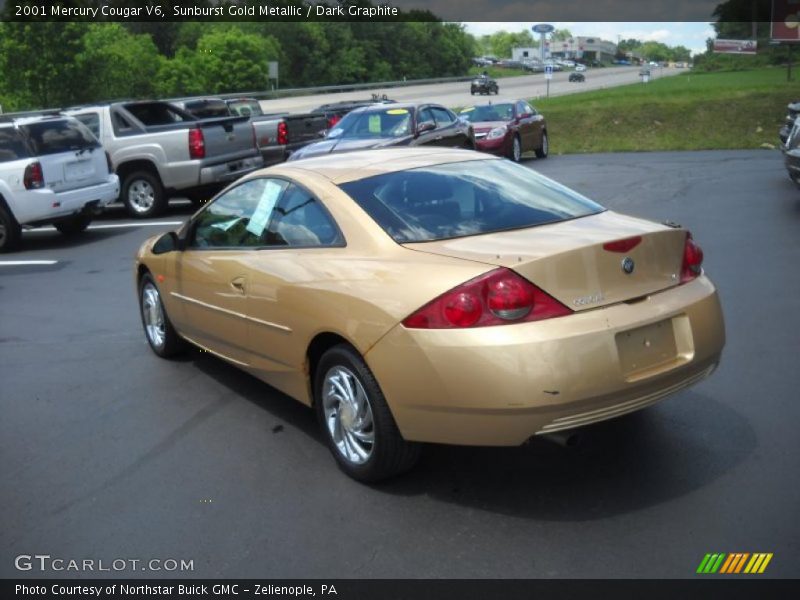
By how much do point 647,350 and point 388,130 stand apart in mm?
12676

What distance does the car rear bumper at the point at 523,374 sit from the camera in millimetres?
3857

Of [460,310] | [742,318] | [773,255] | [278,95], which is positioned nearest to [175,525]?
[460,310]

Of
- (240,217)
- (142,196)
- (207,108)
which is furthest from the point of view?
(207,108)

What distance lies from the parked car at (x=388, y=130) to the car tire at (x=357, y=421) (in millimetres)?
10939

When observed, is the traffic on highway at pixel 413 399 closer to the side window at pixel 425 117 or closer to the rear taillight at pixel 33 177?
the rear taillight at pixel 33 177

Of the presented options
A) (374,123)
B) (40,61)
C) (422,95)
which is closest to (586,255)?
(374,123)

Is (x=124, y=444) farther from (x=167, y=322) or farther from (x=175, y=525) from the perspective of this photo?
(x=167, y=322)

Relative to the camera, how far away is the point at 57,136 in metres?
13.0

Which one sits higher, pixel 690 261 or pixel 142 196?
pixel 690 261

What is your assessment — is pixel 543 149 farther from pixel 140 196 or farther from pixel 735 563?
pixel 735 563

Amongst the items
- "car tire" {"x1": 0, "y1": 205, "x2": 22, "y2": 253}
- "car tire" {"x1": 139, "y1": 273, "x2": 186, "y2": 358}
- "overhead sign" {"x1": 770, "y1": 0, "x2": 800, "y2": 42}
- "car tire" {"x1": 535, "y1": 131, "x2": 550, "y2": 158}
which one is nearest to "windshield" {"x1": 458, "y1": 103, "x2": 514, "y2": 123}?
"car tire" {"x1": 535, "y1": 131, "x2": 550, "y2": 158}

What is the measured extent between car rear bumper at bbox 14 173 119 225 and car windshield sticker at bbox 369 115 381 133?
5202mm

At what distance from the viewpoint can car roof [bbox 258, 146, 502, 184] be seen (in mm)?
5145

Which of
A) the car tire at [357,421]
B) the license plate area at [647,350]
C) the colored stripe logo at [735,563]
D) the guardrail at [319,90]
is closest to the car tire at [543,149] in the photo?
the guardrail at [319,90]
